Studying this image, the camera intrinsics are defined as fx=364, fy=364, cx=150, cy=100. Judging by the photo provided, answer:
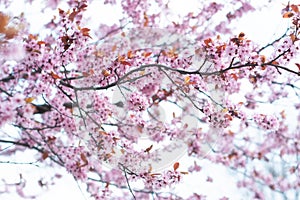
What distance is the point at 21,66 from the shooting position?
2.16 meters

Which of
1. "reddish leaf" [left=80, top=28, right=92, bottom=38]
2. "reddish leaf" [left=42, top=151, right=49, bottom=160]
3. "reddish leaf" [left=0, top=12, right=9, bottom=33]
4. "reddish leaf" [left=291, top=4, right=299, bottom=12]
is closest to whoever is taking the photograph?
"reddish leaf" [left=0, top=12, right=9, bottom=33]

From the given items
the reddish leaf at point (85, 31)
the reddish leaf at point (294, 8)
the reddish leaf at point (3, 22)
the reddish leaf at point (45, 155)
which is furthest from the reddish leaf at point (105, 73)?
the reddish leaf at point (3, 22)

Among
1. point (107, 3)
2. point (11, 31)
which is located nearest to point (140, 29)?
point (107, 3)

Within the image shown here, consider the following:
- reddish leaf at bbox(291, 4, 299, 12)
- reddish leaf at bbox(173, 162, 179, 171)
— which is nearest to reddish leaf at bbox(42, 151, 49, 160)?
reddish leaf at bbox(173, 162, 179, 171)

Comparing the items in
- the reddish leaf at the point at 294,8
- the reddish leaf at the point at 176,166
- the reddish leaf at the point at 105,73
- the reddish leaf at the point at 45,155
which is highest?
the reddish leaf at the point at 294,8

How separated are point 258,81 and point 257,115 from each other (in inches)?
12.6

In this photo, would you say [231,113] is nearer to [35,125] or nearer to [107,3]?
[35,125]

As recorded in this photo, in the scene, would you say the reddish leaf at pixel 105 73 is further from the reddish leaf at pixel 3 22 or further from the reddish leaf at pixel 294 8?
the reddish leaf at pixel 3 22

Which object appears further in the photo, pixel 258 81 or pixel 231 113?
pixel 258 81

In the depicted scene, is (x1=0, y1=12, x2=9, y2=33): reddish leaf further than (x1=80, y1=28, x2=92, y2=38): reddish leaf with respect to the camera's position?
No

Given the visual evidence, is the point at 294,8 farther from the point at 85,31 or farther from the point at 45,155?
the point at 45,155

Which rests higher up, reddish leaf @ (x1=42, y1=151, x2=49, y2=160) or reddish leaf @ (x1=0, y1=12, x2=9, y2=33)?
reddish leaf @ (x1=42, y1=151, x2=49, y2=160)

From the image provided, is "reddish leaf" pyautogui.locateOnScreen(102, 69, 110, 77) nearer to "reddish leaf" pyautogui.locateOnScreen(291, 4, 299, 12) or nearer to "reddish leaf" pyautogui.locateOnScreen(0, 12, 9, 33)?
"reddish leaf" pyautogui.locateOnScreen(291, 4, 299, 12)

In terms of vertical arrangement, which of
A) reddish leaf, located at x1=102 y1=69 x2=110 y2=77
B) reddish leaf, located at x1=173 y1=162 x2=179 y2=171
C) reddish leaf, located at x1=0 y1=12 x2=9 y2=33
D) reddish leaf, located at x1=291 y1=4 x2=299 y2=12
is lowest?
reddish leaf, located at x1=0 y1=12 x2=9 y2=33
